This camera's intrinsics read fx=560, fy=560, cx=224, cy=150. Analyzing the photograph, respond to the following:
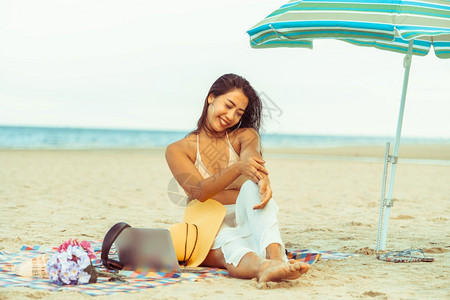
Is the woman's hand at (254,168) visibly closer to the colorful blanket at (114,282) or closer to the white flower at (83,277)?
the colorful blanket at (114,282)

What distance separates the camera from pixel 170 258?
11.4 ft

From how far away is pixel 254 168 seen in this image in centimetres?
333

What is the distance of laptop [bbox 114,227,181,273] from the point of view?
135 inches

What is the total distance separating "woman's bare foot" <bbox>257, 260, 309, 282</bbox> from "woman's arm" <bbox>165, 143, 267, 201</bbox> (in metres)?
0.58

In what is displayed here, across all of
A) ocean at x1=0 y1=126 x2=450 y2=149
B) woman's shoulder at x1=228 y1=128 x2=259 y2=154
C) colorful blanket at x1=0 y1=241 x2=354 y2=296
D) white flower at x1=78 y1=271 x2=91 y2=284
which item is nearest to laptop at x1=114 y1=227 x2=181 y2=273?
colorful blanket at x1=0 y1=241 x2=354 y2=296

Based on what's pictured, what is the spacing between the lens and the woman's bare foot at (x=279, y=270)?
295 centimetres

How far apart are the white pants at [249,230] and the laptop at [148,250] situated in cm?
33

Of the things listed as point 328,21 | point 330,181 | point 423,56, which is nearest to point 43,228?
point 328,21

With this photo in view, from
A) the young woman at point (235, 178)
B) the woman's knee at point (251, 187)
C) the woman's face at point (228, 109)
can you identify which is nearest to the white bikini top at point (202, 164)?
the young woman at point (235, 178)

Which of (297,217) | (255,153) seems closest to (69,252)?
(255,153)

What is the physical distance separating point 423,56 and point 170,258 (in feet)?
9.60

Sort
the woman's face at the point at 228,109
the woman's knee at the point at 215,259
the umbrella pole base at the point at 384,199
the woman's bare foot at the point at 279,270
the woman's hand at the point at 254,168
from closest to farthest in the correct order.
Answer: the woman's bare foot at the point at 279,270 → the woman's hand at the point at 254,168 → the woman's knee at the point at 215,259 → the woman's face at the point at 228,109 → the umbrella pole base at the point at 384,199

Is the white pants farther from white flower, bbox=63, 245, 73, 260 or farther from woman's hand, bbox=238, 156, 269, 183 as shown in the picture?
white flower, bbox=63, 245, 73, 260

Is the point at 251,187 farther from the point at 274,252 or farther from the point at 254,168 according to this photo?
the point at 274,252
